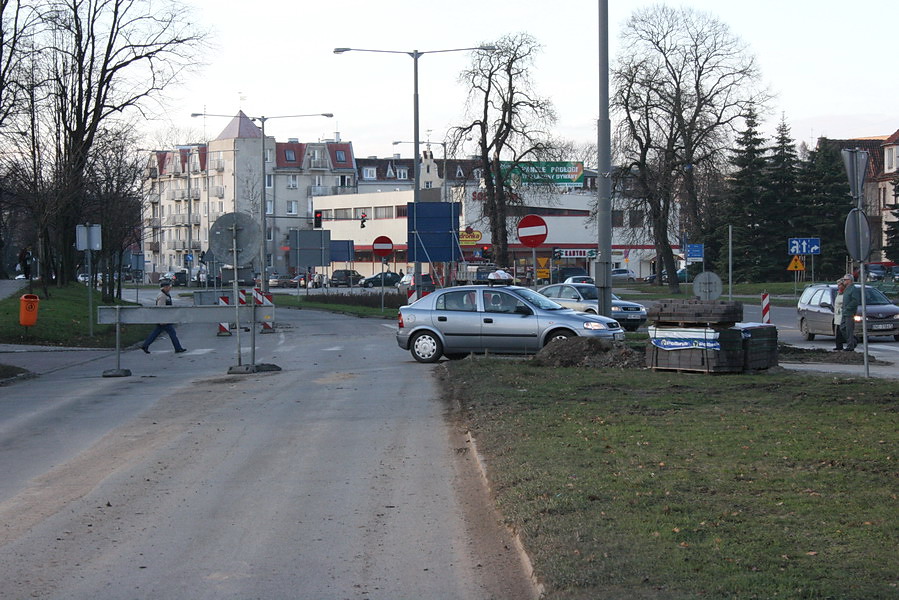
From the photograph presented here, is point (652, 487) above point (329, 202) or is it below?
below

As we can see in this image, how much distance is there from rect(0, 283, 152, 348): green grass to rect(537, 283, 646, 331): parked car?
12.9 m

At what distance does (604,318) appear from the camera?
20.5 m

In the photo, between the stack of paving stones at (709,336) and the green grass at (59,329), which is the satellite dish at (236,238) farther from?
the green grass at (59,329)

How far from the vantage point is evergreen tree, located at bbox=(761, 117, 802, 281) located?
243ft

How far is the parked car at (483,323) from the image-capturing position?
20.5m

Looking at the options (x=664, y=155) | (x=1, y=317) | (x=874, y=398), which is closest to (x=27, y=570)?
(x=874, y=398)

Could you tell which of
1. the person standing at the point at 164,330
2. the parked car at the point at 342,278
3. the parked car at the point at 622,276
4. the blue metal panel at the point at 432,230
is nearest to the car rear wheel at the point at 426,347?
the person standing at the point at 164,330

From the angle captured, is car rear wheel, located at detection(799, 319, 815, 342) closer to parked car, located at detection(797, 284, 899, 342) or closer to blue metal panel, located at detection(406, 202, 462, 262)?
parked car, located at detection(797, 284, 899, 342)

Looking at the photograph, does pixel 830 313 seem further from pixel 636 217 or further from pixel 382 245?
pixel 636 217

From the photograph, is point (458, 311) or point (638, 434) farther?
point (458, 311)

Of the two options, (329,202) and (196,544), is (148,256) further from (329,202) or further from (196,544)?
(196,544)

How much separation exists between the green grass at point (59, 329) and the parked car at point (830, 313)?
18.5 meters

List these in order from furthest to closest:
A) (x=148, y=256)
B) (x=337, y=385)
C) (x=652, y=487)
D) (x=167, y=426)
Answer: (x=148, y=256) → (x=337, y=385) → (x=167, y=426) → (x=652, y=487)

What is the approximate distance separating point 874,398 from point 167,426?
326 inches
